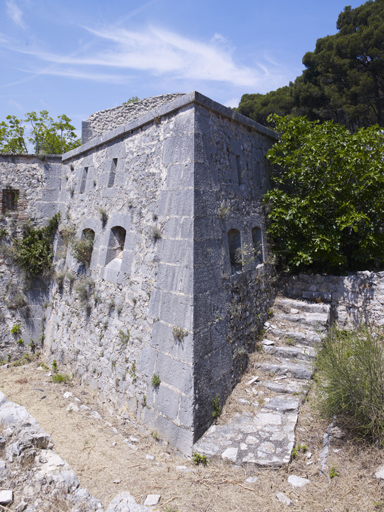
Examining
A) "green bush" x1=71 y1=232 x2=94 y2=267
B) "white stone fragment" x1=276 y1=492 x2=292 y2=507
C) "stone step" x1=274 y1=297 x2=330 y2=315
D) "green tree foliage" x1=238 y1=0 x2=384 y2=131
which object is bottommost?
"white stone fragment" x1=276 y1=492 x2=292 y2=507

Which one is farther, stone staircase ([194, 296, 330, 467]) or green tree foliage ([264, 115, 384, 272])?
green tree foliage ([264, 115, 384, 272])

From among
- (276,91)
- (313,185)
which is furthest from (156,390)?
(276,91)

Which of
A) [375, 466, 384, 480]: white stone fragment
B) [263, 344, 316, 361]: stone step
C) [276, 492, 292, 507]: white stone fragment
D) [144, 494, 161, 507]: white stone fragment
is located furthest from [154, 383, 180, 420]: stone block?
[375, 466, 384, 480]: white stone fragment

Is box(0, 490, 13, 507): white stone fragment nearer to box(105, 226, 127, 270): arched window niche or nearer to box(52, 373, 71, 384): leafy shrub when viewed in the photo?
box(105, 226, 127, 270): arched window niche

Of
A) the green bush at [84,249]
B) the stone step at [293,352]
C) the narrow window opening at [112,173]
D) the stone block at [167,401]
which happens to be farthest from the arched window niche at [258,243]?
the green bush at [84,249]

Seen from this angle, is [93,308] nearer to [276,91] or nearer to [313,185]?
[313,185]

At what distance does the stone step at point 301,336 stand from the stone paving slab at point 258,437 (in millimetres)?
1421

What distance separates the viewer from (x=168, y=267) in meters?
5.30

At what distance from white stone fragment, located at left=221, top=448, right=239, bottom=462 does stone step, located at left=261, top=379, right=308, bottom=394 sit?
4.81ft

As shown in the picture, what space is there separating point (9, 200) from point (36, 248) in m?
1.51

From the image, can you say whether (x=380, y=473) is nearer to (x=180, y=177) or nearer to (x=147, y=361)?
(x=147, y=361)

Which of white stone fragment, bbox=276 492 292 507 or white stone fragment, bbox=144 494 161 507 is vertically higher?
white stone fragment, bbox=276 492 292 507

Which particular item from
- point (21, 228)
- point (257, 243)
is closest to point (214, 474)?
point (257, 243)

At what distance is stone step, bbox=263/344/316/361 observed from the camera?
6.21 metres
